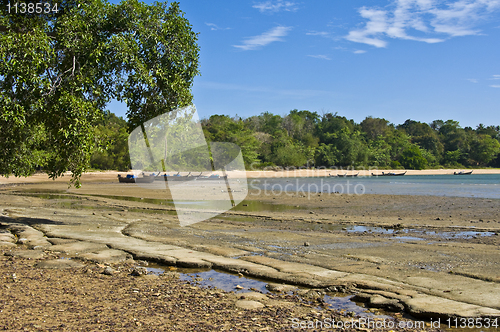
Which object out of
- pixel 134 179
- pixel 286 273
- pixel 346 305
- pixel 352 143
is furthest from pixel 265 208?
pixel 352 143

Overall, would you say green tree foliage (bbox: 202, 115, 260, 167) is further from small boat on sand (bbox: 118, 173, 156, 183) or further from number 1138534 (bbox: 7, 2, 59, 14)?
number 1138534 (bbox: 7, 2, 59, 14)

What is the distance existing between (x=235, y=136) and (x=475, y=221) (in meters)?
77.1

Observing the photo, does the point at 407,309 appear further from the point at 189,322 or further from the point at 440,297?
the point at 189,322

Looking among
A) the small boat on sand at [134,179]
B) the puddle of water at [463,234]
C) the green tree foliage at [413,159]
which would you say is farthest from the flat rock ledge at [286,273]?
the green tree foliage at [413,159]

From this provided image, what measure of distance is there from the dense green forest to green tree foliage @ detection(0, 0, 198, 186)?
7736 centimetres

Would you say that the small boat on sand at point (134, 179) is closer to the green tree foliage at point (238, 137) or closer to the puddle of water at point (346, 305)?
the green tree foliage at point (238, 137)

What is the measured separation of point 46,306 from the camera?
4344 millimetres

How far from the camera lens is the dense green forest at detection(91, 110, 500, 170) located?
327ft

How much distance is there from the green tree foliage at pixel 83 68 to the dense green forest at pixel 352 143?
7736cm

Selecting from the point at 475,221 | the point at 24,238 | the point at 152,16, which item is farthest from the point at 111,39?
the point at 475,221


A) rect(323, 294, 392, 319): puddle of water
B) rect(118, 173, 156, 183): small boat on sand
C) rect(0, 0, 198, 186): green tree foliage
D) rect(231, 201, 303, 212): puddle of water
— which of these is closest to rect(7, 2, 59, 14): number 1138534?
rect(0, 0, 198, 186): green tree foliage

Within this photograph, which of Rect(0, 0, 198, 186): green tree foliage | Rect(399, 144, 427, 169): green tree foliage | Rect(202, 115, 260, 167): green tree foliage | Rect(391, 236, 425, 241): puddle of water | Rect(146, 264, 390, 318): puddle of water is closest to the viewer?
Rect(146, 264, 390, 318): puddle of water

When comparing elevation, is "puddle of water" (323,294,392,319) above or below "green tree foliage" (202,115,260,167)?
below

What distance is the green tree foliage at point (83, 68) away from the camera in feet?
28.2
